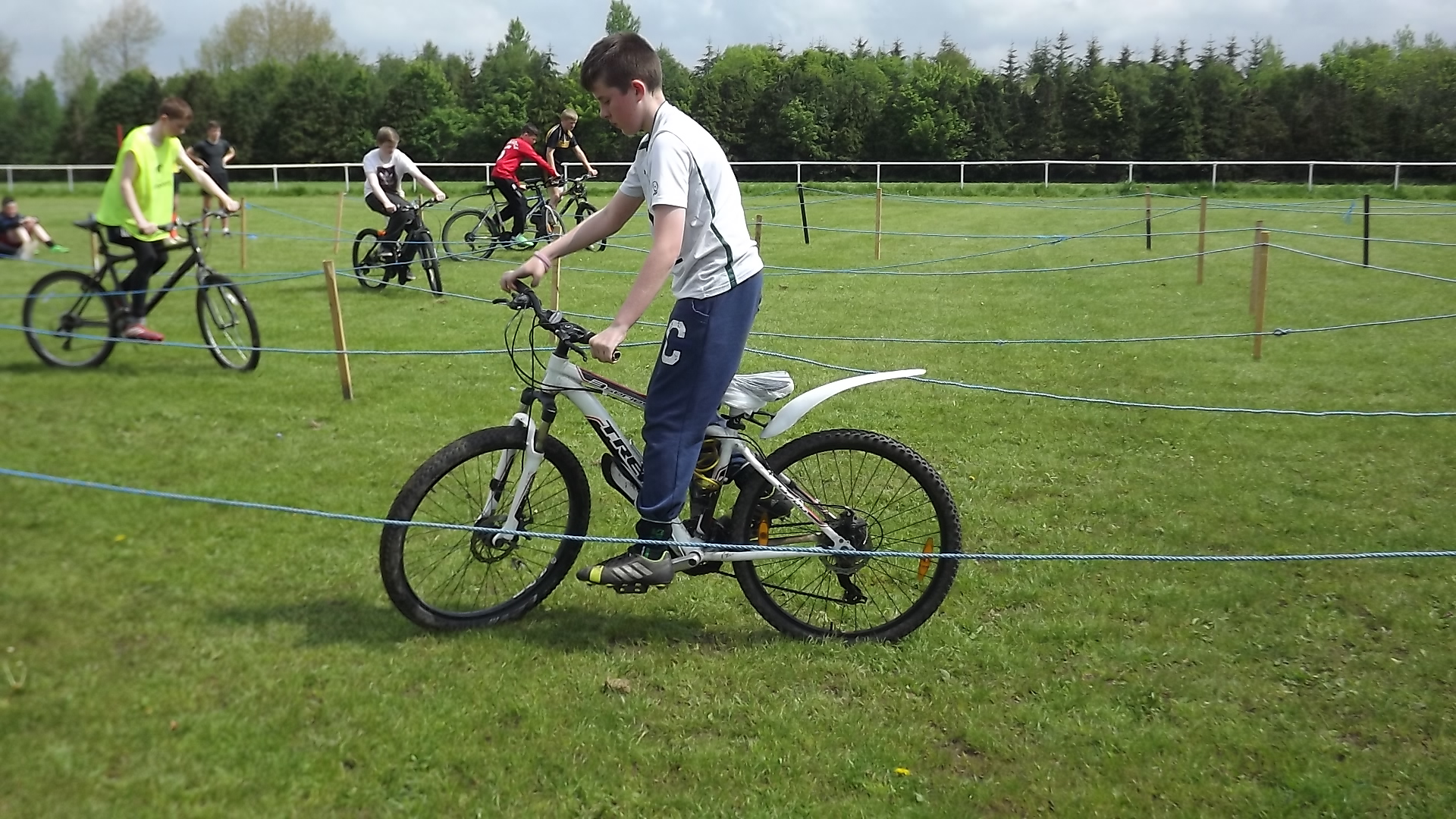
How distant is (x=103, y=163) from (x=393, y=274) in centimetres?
745

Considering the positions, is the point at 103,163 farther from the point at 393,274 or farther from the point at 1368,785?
the point at 393,274

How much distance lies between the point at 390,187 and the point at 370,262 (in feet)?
3.02

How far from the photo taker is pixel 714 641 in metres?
4.17

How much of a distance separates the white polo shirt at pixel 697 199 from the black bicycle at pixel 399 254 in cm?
893

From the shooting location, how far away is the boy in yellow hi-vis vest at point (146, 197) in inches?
271

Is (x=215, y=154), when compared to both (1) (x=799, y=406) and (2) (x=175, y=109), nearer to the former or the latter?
(2) (x=175, y=109)

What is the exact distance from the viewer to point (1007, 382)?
27.8ft

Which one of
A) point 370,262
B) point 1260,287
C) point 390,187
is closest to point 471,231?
point 390,187

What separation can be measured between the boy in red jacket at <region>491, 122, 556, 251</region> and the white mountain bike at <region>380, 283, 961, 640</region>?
12.1 meters

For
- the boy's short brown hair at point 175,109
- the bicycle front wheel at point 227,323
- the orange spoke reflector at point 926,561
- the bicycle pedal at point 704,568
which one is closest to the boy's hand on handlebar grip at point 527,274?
the bicycle pedal at point 704,568

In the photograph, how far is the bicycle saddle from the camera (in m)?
3.86

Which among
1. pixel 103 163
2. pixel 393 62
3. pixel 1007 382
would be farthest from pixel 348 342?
pixel 393 62

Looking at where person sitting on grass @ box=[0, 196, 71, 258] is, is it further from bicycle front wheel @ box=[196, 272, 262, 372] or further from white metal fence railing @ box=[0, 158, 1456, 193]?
white metal fence railing @ box=[0, 158, 1456, 193]

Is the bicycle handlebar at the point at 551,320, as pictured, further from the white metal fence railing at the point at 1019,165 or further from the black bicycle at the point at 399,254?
the white metal fence railing at the point at 1019,165
